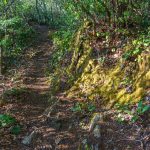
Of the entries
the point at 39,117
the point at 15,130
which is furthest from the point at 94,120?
the point at 15,130

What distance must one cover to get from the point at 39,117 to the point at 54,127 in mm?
1156

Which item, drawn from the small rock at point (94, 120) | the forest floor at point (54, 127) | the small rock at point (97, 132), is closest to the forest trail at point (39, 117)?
the forest floor at point (54, 127)

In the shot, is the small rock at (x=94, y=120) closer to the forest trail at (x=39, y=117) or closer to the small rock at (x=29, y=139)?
the forest trail at (x=39, y=117)

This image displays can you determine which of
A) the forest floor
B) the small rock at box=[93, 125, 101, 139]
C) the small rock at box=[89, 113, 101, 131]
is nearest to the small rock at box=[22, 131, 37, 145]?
the forest floor

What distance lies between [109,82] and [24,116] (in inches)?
125

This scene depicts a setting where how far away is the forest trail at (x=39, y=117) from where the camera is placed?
7828 mm

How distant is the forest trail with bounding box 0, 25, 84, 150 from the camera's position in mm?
7828

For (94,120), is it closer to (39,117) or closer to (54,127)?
(54,127)

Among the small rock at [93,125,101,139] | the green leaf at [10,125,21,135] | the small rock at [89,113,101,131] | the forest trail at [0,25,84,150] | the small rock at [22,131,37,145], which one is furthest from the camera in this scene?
the green leaf at [10,125,21,135]

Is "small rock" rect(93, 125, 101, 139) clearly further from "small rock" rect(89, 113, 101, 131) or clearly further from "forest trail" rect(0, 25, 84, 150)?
"forest trail" rect(0, 25, 84, 150)

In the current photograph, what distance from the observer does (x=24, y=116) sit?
32.2 feet

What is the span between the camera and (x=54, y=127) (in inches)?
335

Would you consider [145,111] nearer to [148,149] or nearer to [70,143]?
[148,149]

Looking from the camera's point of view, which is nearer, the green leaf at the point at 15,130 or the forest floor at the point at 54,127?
the forest floor at the point at 54,127
